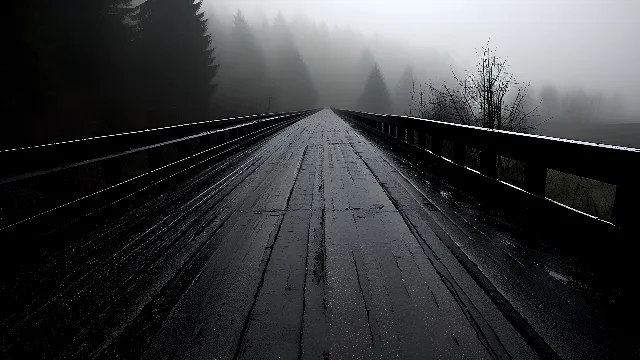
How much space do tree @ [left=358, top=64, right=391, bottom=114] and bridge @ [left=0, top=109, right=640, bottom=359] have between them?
3944 inches

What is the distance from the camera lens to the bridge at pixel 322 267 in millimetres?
2209

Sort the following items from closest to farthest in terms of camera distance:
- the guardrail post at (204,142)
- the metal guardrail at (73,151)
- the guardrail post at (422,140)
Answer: the metal guardrail at (73,151)
the guardrail post at (204,142)
the guardrail post at (422,140)

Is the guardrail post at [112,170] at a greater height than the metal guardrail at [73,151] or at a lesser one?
lesser

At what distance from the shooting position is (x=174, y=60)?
42156 mm

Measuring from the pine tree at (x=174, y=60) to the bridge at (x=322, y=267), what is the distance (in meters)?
34.1

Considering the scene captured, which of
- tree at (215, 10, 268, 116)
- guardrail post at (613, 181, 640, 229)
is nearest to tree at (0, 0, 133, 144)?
guardrail post at (613, 181, 640, 229)

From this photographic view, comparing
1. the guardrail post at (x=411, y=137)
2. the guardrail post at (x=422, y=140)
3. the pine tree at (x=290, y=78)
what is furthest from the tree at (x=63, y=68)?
the pine tree at (x=290, y=78)

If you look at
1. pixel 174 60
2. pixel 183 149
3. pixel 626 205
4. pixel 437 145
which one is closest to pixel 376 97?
pixel 174 60

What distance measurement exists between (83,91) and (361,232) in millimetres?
30238

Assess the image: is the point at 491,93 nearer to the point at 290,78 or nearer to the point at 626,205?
the point at 626,205

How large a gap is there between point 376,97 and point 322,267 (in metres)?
104

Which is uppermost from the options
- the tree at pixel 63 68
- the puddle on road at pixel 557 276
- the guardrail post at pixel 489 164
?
the tree at pixel 63 68

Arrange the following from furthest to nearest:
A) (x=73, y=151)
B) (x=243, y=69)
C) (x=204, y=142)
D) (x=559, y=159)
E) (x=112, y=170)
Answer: (x=243, y=69)
(x=204, y=142)
(x=112, y=170)
(x=73, y=151)
(x=559, y=159)

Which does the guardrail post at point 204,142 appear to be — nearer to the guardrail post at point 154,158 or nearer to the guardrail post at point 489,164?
the guardrail post at point 154,158
